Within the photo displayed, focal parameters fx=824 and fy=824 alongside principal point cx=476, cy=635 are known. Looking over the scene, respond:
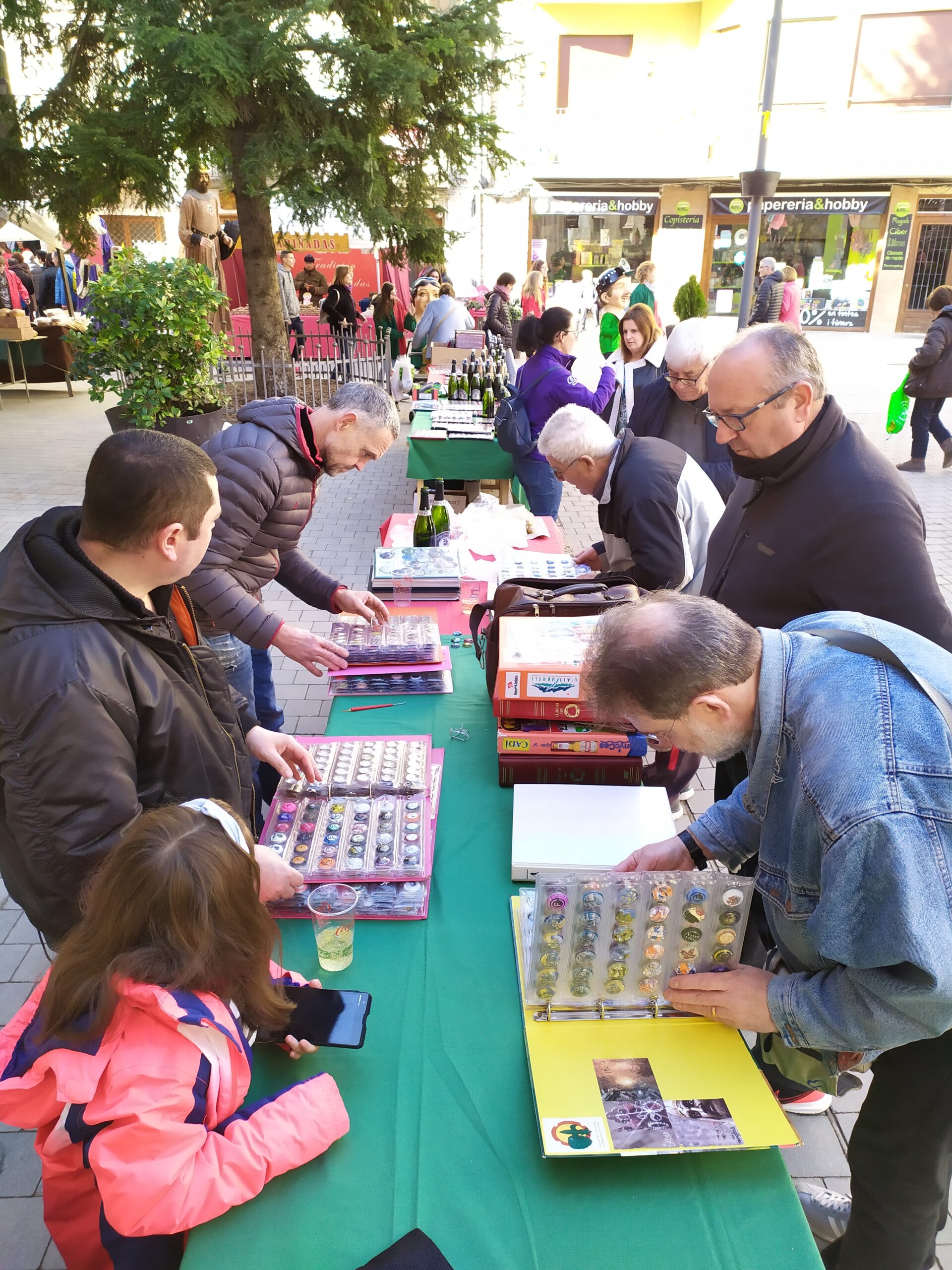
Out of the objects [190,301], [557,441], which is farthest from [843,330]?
[557,441]

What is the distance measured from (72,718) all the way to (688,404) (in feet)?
11.8

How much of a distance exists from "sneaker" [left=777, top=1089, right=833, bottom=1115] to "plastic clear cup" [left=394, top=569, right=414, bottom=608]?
2.10m

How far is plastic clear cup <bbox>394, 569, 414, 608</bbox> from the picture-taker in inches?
131

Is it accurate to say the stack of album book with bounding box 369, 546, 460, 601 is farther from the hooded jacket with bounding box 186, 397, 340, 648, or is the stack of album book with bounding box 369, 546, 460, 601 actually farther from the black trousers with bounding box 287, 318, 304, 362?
the black trousers with bounding box 287, 318, 304, 362

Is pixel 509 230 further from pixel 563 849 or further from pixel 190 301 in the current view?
pixel 563 849

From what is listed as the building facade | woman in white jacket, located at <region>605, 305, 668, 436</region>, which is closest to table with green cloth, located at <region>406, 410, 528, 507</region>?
woman in white jacket, located at <region>605, 305, 668, 436</region>

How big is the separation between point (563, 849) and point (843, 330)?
22428mm

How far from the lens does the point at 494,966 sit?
5.38ft

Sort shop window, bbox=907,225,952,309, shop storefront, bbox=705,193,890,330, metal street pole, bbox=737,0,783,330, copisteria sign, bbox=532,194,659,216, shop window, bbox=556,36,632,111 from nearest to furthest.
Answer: metal street pole, bbox=737,0,783,330
shop window, bbox=907,225,952,309
shop storefront, bbox=705,193,890,330
shop window, bbox=556,36,632,111
copisteria sign, bbox=532,194,659,216

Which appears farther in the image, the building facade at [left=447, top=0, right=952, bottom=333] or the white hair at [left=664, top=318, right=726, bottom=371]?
the building facade at [left=447, top=0, right=952, bottom=333]

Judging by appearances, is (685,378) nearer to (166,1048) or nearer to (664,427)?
(664,427)

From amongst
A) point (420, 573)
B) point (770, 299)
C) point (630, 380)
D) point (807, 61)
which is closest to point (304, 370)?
point (770, 299)

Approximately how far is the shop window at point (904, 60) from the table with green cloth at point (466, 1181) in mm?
23653

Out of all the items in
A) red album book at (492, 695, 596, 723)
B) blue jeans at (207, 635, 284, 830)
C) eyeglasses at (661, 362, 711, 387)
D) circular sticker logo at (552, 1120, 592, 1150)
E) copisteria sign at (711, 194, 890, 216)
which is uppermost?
copisteria sign at (711, 194, 890, 216)
